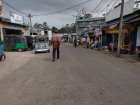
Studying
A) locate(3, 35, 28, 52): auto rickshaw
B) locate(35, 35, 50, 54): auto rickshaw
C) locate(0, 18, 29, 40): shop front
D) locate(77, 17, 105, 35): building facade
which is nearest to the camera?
locate(35, 35, 50, 54): auto rickshaw

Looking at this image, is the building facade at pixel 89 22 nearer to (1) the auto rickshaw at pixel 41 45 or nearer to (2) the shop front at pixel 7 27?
(2) the shop front at pixel 7 27

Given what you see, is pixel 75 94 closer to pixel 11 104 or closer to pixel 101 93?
pixel 101 93

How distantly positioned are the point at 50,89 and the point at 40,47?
9905mm

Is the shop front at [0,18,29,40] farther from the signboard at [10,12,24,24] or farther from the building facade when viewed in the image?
the building facade

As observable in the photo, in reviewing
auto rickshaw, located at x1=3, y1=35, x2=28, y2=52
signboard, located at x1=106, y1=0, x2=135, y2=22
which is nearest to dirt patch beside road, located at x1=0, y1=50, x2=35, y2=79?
auto rickshaw, located at x1=3, y1=35, x2=28, y2=52

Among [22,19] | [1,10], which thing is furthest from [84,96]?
[22,19]

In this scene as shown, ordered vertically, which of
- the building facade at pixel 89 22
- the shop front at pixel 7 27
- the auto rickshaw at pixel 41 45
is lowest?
the auto rickshaw at pixel 41 45

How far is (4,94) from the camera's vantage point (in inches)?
118

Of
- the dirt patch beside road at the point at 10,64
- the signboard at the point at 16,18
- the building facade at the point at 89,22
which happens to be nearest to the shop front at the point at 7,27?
the signboard at the point at 16,18

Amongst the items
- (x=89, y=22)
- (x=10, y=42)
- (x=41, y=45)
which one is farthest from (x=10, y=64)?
(x=89, y=22)

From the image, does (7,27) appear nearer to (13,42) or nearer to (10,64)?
(13,42)

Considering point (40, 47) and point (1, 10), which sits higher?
point (1, 10)

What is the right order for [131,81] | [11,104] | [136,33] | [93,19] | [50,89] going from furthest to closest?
[93,19]
[136,33]
[131,81]
[50,89]
[11,104]

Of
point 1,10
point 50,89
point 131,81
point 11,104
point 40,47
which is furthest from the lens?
point 1,10
